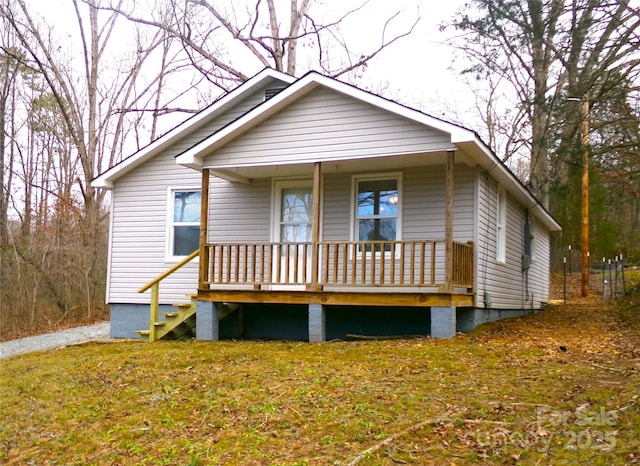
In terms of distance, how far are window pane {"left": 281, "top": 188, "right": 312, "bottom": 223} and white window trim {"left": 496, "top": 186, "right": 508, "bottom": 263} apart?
3922 mm

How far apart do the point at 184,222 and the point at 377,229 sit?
14.7 ft

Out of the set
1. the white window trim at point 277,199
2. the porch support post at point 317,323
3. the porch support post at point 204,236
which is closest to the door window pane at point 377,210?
the white window trim at point 277,199

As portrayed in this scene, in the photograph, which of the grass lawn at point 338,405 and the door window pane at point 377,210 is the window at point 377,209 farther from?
the grass lawn at point 338,405

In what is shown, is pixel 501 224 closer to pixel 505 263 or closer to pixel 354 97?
pixel 505 263

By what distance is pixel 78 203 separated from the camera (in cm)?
2530

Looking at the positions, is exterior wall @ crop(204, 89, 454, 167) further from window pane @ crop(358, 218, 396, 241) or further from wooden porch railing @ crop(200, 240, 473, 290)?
window pane @ crop(358, 218, 396, 241)

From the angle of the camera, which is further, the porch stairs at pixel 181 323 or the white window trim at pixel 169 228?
the white window trim at pixel 169 228

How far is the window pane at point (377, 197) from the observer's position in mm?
11672

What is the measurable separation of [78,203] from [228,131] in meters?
16.4

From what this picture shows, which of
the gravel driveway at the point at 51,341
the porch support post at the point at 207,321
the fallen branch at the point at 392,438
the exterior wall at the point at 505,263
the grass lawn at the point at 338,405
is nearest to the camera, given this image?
the fallen branch at the point at 392,438

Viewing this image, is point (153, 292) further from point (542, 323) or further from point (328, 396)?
point (542, 323)

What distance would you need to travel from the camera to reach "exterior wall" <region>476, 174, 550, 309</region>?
11.3 meters

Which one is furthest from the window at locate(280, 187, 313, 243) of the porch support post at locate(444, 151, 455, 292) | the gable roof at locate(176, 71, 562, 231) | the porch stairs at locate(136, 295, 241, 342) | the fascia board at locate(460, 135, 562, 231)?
the fascia board at locate(460, 135, 562, 231)

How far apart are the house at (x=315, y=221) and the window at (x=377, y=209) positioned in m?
0.02
